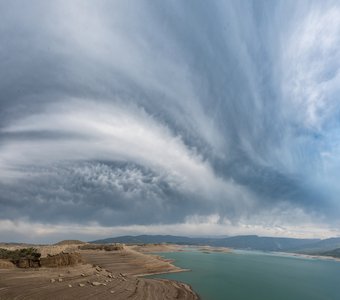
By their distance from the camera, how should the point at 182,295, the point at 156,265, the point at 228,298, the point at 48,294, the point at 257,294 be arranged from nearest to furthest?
the point at 48,294
the point at 182,295
the point at 228,298
the point at 257,294
the point at 156,265

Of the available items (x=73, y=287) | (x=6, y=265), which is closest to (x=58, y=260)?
(x=6, y=265)

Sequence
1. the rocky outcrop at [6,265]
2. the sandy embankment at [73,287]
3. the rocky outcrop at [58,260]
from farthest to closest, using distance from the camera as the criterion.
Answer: the rocky outcrop at [58,260]
the rocky outcrop at [6,265]
the sandy embankment at [73,287]

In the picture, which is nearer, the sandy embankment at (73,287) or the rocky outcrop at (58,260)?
the sandy embankment at (73,287)

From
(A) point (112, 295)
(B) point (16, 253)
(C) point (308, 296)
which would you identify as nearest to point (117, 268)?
(B) point (16, 253)

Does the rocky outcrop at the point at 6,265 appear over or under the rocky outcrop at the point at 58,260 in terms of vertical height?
under

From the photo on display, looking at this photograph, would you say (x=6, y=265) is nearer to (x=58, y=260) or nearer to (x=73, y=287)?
(x=58, y=260)

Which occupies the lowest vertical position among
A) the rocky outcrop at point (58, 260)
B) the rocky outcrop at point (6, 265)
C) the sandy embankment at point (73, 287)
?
the sandy embankment at point (73, 287)

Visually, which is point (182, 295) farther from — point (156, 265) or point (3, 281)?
point (156, 265)

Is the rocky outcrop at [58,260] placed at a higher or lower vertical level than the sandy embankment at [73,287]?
higher

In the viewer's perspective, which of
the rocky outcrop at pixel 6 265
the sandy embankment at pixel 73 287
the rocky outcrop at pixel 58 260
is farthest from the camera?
the rocky outcrop at pixel 58 260

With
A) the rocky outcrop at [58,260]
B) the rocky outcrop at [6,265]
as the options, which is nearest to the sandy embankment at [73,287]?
the rocky outcrop at [58,260]

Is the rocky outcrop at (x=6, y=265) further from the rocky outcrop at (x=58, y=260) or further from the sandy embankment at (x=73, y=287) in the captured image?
the rocky outcrop at (x=58, y=260)
